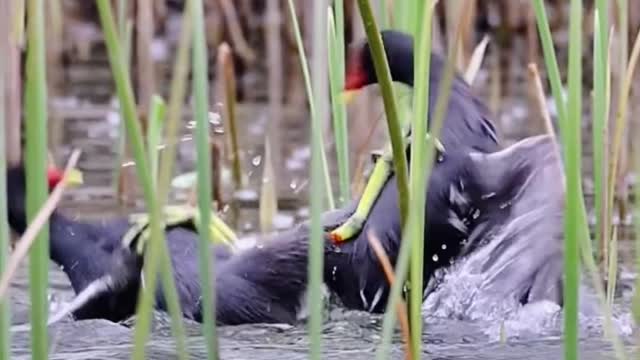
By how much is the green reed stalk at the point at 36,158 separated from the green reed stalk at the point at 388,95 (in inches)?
13.1

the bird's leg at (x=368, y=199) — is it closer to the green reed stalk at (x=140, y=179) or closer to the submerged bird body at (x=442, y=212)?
the submerged bird body at (x=442, y=212)

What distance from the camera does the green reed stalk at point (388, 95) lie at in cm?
163

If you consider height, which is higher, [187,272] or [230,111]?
[230,111]

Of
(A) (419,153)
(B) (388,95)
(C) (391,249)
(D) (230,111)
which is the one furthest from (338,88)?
(D) (230,111)

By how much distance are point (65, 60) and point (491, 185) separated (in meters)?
5.31

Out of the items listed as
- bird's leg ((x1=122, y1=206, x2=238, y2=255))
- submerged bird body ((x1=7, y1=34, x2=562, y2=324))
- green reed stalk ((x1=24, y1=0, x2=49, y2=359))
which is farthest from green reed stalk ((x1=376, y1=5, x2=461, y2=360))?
bird's leg ((x1=122, y1=206, x2=238, y2=255))

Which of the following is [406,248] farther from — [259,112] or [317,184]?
[259,112]

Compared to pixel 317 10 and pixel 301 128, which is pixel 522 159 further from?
pixel 301 128

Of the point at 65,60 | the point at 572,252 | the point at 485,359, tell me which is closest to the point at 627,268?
the point at 485,359

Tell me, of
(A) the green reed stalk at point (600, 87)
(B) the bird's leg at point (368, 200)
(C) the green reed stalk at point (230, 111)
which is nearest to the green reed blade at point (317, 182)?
(A) the green reed stalk at point (600, 87)

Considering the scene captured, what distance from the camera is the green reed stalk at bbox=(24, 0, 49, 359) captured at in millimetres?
1620

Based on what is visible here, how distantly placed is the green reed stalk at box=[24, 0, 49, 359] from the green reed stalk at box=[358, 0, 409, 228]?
0.33 m

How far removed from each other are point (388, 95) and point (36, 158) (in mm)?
369

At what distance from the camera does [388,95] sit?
1.66m
